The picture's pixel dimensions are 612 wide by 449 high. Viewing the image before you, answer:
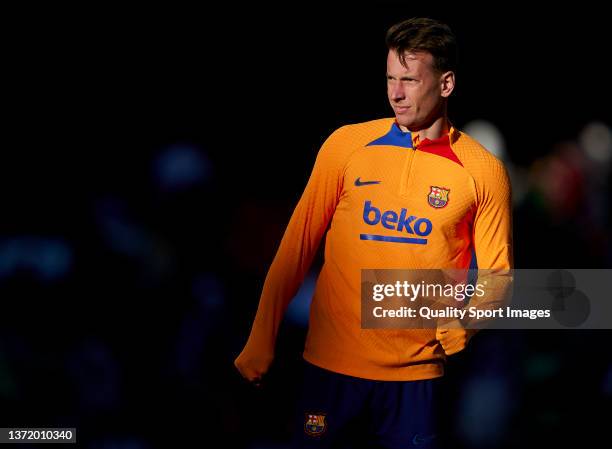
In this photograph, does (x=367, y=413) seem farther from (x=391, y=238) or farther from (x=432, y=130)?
(x=432, y=130)

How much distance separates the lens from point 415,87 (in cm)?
250

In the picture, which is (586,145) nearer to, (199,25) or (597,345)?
(597,345)

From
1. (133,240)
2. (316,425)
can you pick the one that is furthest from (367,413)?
(133,240)

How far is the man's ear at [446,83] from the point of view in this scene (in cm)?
253

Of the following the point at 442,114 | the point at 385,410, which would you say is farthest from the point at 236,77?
the point at 385,410

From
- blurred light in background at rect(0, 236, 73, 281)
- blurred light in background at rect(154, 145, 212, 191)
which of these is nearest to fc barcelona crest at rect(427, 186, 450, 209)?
blurred light in background at rect(154, 145, 212, 191)

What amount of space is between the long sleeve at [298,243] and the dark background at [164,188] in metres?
0.58

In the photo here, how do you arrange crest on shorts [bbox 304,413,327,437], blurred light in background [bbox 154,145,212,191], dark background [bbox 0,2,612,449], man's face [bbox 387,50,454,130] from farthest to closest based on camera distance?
blurred light in background [bbox 154,145,212,191] → dark background [bbox 0,2,612,449] → crest on shorts [bbox 304,413,327,437] → man's face [bbox 387,50,454,130]

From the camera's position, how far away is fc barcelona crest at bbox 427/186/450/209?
8.29 feet

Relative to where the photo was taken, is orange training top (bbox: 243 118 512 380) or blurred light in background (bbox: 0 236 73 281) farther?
blurred light in background (bbox: 0 236 73 281)

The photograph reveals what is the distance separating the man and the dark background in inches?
22.9

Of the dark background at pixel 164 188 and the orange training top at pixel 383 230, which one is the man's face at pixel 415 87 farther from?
the dark background at pixel 164 188

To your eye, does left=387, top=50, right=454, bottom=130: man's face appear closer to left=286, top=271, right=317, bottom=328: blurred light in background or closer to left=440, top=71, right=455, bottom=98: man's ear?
left=440, top=71, right=455, bottom=98: man's ear

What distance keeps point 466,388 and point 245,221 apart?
1.03 m
